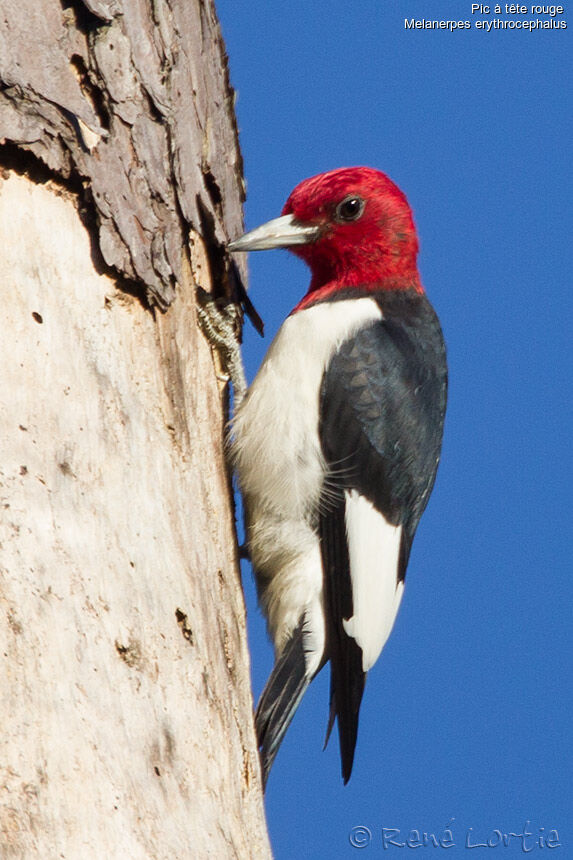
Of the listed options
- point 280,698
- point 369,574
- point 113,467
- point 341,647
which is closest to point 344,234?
point 369,574

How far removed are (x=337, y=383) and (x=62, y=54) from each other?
119 cm

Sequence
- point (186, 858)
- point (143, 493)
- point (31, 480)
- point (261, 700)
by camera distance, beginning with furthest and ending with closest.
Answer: point (261, 700) < point (143, 493) < point (31, 480) < point (186, 858)

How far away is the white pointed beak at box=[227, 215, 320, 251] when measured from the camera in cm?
321

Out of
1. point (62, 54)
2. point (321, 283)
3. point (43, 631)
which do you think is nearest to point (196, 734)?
point (43, 631)

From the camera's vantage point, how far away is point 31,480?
2.04 meters

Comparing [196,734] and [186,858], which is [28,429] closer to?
[196,734]

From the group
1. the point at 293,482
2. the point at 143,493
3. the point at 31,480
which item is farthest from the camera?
the point at 293,482

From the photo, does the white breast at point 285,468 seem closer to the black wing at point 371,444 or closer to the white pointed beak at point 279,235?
the black wing at point 371,444

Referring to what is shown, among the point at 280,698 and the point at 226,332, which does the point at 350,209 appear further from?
the point at 280,698

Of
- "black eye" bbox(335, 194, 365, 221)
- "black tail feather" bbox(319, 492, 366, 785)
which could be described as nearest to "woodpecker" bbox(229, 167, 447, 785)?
"black tail feather" bbox(319, 492, 366, 785)

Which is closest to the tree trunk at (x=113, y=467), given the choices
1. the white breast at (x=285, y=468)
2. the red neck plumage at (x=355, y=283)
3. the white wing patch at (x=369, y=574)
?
the white breast at (x=285, y=468)

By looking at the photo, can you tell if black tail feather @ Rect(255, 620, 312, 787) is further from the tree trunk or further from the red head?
the red head

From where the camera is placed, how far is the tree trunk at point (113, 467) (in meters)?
1.89

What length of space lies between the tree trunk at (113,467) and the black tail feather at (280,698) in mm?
300
